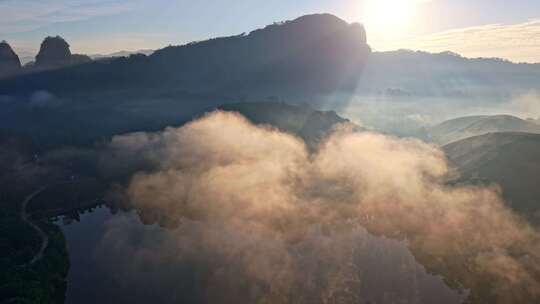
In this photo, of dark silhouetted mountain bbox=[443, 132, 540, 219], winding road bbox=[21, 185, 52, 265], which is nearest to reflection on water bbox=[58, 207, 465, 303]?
winding road bbox=[21, 185, 52, 265]

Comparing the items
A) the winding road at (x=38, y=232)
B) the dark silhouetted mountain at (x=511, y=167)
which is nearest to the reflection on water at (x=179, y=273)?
the winding road at (x=38, y=232)

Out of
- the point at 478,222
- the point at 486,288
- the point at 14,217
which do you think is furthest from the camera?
the point at 14,217

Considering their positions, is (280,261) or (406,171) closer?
(280,261)

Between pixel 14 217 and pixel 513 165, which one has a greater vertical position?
pixel 513 165

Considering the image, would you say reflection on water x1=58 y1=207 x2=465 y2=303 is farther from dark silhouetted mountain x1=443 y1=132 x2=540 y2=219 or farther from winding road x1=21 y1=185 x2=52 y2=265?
dark silhouetted mountain x1=443 y1=132 x2=540 y2=219

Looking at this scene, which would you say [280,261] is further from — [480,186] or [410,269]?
[480,186]

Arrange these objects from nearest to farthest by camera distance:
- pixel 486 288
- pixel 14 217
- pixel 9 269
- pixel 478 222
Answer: pixel 486 288 < pixel 9 269 < pixel 478 222 < pixel 14 217

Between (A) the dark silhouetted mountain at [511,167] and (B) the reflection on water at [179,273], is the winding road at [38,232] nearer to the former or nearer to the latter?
(B) the reflection on water at [179,273]

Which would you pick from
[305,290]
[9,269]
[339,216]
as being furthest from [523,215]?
[9,269]
